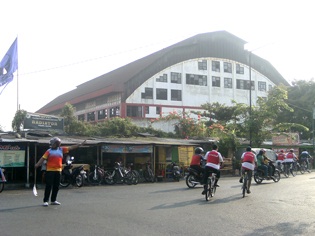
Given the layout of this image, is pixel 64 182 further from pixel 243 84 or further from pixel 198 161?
pixel 243 84

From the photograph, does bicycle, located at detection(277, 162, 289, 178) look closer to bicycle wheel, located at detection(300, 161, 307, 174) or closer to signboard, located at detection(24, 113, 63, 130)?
bicycle wheel, located at detection(300, 161, 307, 174)

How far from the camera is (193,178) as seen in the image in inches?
647

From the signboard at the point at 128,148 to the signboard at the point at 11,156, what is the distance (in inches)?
167

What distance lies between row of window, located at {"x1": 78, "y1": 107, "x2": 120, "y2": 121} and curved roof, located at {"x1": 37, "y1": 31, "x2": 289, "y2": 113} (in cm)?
257

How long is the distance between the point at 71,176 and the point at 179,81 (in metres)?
44.3

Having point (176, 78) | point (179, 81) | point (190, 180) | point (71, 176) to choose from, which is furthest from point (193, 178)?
point (179, 81)

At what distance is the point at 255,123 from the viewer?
33531mm

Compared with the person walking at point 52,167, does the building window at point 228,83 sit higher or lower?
higher

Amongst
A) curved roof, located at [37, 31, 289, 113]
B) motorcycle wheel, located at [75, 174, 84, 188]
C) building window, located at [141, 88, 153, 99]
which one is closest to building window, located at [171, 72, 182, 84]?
curved roof, located at [37, 31, 289, 113]

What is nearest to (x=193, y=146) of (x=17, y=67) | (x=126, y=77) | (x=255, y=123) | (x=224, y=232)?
(x=255, y=123)

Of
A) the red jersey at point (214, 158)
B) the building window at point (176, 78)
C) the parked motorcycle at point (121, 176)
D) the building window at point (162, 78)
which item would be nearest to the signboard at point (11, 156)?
the parked motorcycle at point (121, 176)

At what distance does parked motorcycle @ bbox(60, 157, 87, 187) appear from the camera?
57.0 feet

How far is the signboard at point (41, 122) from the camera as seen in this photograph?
72.7ft

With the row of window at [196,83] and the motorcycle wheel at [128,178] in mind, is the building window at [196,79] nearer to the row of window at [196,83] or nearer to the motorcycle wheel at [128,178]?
the row of window at [196,83]
